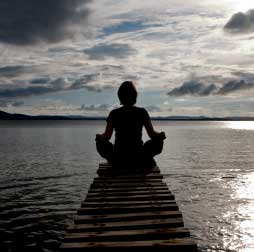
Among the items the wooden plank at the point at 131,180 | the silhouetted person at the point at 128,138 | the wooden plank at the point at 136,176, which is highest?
the silhouetted person at the point at 128,138

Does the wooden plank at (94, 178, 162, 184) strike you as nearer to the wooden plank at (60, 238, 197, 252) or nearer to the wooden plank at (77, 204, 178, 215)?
the wooden plank at (77, 204, 178, 215)

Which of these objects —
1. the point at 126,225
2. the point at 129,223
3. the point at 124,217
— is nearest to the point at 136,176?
the point at 124,217

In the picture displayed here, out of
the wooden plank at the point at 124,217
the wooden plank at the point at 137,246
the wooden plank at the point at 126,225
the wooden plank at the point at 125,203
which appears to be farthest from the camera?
the wooden plank at the point at 125,203

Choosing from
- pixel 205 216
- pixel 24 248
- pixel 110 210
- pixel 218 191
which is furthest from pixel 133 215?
pixel 218 191

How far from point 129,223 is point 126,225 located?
0.15 meters

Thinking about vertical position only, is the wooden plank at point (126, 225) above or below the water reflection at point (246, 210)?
above

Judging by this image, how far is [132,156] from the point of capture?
13953 mm

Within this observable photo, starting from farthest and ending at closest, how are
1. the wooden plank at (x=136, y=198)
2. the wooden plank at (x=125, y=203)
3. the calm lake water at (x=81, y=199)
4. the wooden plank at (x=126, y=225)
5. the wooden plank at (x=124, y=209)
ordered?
the calm lake water at (x=81, y=199)
the wooden plank at (x=136, y=198)
the wooden plank at (x=125, y=203)
the wooden plank at (x=124, y=209)
the wooden plank at (x=126, y=225)

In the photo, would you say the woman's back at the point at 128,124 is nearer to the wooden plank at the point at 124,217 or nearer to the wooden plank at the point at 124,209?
the wooden plank at the point at 124,209

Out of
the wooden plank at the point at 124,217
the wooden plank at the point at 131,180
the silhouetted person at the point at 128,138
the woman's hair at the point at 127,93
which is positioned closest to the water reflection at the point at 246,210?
the silhouetted person at the point at 128,138

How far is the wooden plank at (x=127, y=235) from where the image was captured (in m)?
6.61

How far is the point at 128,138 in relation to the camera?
14148 millimetres

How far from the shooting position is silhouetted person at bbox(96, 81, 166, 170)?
44.8 feet

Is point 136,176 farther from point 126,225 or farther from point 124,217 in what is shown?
point 126,225
